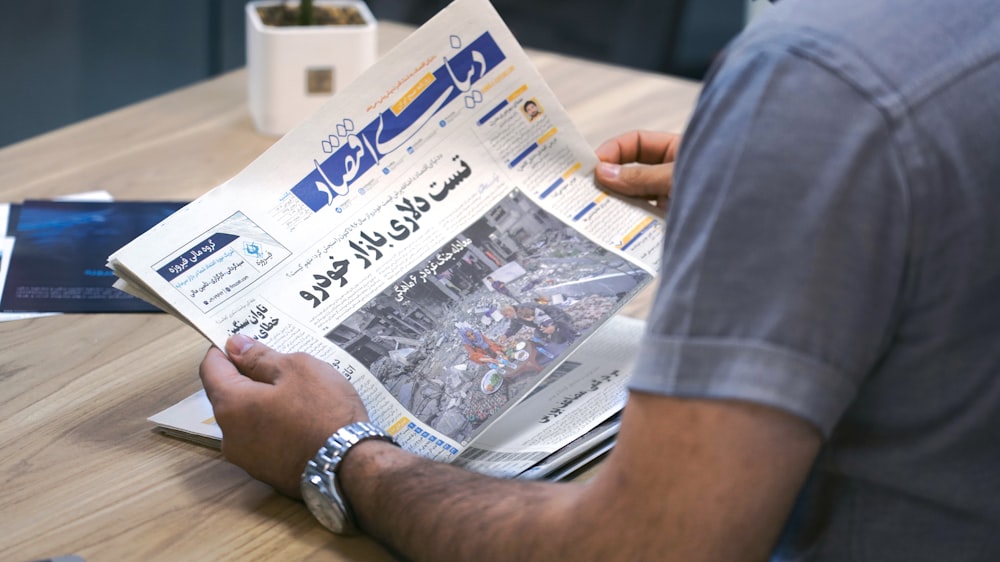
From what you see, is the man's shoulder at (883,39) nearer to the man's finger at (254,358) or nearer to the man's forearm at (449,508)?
the man's forearm at (449,508)

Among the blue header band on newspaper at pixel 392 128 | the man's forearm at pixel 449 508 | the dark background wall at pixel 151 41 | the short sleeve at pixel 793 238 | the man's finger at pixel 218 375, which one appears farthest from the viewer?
the dark background wall at pixel 151 41

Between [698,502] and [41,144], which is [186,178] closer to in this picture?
[41,144]

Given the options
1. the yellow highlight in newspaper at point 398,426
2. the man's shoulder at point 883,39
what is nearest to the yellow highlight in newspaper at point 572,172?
the yellow highlight in newspaper at point 398,426

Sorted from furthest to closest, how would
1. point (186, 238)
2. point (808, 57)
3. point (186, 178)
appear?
1. point (186, 178)
2. point (186, 238)
3. point (808, 57)

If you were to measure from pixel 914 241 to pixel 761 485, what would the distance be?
13 cm

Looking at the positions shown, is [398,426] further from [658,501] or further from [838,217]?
[838,217]

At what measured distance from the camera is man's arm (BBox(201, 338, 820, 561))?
0.49 meters

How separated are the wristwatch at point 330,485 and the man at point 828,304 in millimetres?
154

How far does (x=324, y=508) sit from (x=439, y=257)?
0.22 metres

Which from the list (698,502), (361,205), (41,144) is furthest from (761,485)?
(41,144)

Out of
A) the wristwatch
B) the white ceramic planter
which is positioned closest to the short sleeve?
the wristwatch

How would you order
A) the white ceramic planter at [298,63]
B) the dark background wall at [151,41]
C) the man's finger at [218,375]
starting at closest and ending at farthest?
1. the man's finger at [218,375]
2. the white ceramic planter at [298,63]
3. the dark background wall at [151,41]

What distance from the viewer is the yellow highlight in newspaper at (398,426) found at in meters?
0.70

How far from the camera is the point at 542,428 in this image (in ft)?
2.43
